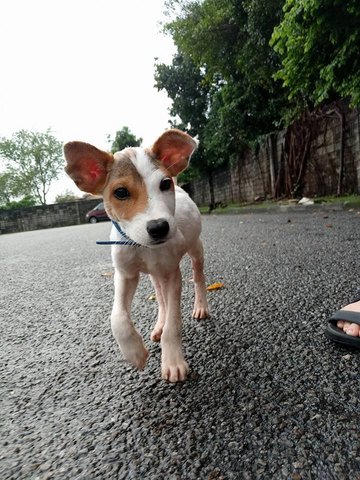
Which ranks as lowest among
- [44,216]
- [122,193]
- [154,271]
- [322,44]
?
[154,271]

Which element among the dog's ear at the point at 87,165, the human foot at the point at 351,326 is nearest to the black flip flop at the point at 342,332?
the human foot at the point at 351,326

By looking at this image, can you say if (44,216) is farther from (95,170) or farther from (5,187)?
(95,170)

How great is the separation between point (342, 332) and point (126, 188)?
1.02m

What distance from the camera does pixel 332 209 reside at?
7.91 m

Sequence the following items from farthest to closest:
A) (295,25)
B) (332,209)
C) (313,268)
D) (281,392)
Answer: (332,209), (295,25), (313,268), (281,392)

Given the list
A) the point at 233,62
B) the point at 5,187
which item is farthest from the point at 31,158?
the point at 233,62

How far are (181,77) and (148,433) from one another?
21049mm

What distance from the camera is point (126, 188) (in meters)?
1.38

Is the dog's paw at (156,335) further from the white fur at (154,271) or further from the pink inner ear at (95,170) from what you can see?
the pink inner ear at (95,170)

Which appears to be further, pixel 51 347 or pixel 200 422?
pixel 51 347

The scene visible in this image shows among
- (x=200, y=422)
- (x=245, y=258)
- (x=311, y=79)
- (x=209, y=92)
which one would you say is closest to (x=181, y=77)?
(x=209, y=92)

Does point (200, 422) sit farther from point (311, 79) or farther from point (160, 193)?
point (311, 79)

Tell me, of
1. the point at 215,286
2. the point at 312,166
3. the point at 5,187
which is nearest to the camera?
the point at 215,286

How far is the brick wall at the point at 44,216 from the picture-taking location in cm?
3628
